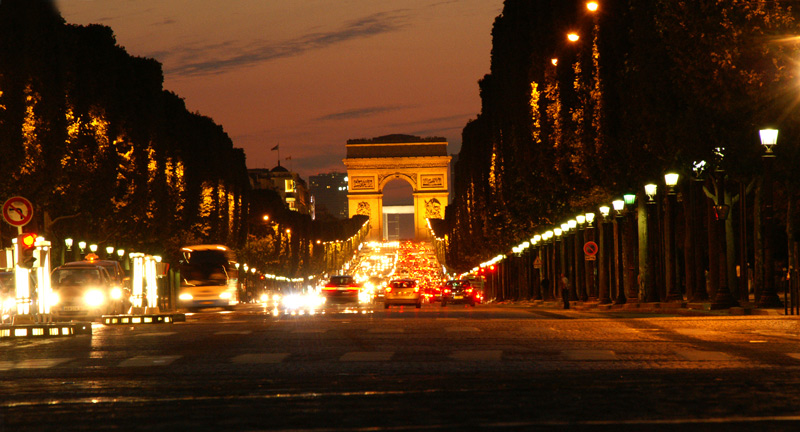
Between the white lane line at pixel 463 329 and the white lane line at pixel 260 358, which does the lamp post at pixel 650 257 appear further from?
the white lane line at pixel 260 358

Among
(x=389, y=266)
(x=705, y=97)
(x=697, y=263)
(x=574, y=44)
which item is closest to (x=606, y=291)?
(x=697, y=263)

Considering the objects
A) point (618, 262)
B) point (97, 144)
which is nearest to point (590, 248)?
point (618, 262)

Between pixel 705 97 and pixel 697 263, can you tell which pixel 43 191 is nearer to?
pixel 697 263

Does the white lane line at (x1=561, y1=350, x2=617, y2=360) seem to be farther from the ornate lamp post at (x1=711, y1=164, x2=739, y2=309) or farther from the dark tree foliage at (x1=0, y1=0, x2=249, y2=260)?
the dark tree foliage at (x1=0, y1=0, x2=249, y2=260)

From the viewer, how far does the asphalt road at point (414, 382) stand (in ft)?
26.9

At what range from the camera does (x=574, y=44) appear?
4419 cm

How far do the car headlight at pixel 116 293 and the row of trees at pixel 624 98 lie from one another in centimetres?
1488

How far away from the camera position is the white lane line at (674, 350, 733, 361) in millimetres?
13202

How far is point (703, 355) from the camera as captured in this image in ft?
45.0

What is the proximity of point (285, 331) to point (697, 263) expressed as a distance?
2336 cm

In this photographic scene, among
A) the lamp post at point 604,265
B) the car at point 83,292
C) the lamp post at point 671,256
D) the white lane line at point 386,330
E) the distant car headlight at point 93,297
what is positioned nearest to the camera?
the white lane line at point 386,330

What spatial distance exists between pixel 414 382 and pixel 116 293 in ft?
94.8

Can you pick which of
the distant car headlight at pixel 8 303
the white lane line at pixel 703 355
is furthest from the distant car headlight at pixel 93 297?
the white lane line at pixel 703 355

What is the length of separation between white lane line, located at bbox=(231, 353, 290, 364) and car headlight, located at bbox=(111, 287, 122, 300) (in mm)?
24100
